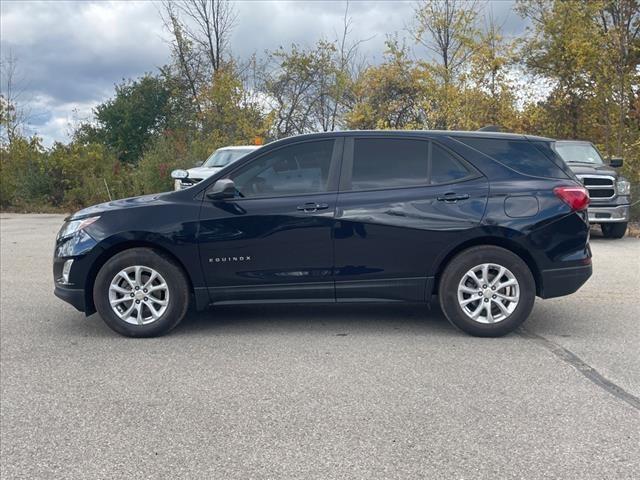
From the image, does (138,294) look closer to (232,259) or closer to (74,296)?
(74,296)

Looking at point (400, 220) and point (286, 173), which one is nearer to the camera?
point (400, 220)

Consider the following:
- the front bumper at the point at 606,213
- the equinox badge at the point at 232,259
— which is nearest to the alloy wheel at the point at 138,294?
the equinox badge at the point at 232,259

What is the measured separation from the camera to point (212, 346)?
5.05m

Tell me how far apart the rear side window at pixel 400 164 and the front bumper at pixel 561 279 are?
1128 millimetres

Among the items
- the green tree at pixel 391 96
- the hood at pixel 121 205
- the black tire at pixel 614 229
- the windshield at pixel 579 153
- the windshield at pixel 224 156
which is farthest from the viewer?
the green tree at pixel 391 96

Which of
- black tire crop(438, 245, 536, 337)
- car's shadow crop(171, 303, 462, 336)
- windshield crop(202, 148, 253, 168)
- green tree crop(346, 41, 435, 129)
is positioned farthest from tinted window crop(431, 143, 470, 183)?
green tree crop(346, 41, 435, 129)

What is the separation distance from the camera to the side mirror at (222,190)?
5154mm

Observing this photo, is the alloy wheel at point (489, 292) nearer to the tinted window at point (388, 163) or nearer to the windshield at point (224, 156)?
the tinted window at point (388, 163)

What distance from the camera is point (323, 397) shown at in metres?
3.89

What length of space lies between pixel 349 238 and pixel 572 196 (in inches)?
77.6

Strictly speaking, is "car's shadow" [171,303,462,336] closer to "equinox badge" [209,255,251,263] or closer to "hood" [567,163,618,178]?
"equinox badge" [209,255,251,263]

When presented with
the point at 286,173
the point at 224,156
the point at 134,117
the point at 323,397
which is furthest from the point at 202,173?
the point at 134,117

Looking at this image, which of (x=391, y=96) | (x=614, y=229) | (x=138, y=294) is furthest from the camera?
(x=391, y=96)

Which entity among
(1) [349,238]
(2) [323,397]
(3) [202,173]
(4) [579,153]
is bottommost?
(2) [323,397]
